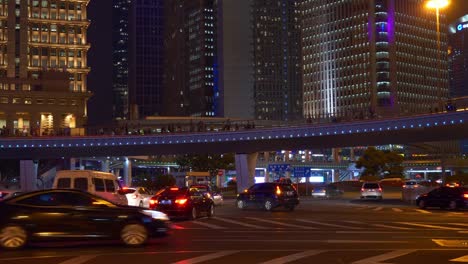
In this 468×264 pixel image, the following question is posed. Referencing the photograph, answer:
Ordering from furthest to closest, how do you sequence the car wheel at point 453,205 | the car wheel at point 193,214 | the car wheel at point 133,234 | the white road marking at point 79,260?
the car wheel at point 453,205, the car wheel at point 193,214, the car wheel at point 133,234, the white road marking at point 79,260

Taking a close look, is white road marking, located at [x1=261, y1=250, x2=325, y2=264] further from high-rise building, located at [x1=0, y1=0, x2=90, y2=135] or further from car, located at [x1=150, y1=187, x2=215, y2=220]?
high-rise building, located at [x1=0, y1=0, x2=90, y2=135]

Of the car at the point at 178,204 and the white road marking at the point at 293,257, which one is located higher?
the car at the point at 178,204

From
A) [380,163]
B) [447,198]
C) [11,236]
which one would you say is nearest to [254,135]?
[447,198]

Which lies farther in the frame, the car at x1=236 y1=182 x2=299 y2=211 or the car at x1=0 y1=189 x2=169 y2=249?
the car at x1=236 y1=182 x2=299 y2=211

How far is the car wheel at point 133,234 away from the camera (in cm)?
1695

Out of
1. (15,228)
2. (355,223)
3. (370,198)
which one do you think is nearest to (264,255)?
(15,228)

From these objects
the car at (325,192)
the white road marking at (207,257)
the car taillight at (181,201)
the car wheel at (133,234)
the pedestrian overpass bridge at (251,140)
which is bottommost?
the car at (325,192)

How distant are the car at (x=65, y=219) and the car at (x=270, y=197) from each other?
19.5m

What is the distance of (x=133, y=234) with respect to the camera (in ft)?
55.8

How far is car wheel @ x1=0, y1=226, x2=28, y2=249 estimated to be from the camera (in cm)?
1639

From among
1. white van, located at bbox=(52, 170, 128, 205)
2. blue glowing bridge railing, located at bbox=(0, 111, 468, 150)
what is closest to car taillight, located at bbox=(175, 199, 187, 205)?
white van, located at bbox=(52, 170, 128, 205)

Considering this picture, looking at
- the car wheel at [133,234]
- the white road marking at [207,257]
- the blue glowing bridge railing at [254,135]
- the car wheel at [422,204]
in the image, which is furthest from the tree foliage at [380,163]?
the white road marking at [207,257]

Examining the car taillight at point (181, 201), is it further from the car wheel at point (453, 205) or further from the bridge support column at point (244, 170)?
the bridge support column at point (244, 170)

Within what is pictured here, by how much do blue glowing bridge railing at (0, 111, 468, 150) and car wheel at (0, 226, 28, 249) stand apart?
145ft
